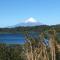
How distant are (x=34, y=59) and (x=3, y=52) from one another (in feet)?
18.2

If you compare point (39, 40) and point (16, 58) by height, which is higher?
point (39, 40)

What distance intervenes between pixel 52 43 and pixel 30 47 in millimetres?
1696

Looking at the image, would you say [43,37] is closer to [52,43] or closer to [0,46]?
[52,43]

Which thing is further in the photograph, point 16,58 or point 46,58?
point 16,58

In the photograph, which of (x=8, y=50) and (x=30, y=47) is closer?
(x=30, y=47)

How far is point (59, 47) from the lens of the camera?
21.4 m

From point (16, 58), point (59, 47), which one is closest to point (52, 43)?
point (59, 47)

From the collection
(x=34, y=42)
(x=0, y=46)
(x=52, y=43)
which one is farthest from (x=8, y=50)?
(x=52, y=43)

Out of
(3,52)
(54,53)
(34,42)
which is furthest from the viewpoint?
(3,52)

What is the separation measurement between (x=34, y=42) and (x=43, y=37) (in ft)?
3.00

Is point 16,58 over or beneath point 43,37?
beneath

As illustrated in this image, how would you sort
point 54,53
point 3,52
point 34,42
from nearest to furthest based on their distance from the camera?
→ 1. point 54,53
2. point 34,42
3. point 3,52

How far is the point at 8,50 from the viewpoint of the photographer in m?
27.2

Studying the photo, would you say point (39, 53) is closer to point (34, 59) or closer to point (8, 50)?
point (34, 59)
